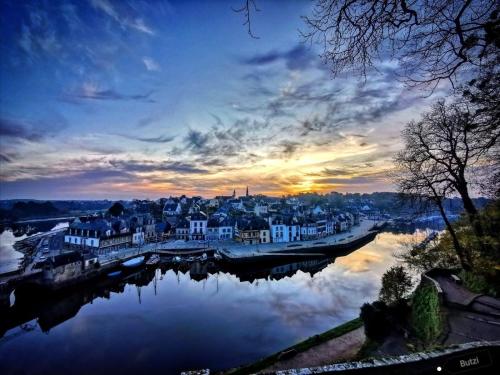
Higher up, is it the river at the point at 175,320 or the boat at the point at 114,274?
the boat at the point at 114,274

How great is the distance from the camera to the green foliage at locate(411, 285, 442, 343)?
1064 cm

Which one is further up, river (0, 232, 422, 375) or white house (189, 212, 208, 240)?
white house (189, 212, 208, 240)

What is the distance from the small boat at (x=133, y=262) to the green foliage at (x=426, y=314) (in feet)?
109

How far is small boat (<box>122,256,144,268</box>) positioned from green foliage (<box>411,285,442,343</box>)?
33.2 metres

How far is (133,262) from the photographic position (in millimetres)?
37000

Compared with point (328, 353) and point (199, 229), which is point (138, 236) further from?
point (328, 353)

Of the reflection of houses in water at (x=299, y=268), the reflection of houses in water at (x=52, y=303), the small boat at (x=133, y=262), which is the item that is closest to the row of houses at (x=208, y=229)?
the small boat at (x=133, y=262)

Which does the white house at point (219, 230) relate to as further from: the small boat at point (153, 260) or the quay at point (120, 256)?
the small boat at point (153, 260)

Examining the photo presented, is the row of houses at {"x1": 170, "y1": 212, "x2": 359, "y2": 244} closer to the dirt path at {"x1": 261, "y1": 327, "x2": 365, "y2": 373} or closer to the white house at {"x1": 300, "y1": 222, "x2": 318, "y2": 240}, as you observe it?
the white house at {"x1": 300, "y1": 222, "x2": 318, "y2": 240}

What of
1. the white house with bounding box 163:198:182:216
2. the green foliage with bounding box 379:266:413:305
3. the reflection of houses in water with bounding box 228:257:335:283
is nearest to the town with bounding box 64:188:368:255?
the white house with bounding box 163:198:182:216

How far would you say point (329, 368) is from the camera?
15.8ft

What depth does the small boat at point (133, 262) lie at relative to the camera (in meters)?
36.2

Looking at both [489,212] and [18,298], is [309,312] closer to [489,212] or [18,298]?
[489,212]

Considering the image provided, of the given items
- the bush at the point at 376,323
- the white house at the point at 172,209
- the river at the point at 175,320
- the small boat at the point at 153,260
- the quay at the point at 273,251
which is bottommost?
the river at the point at 175,320
